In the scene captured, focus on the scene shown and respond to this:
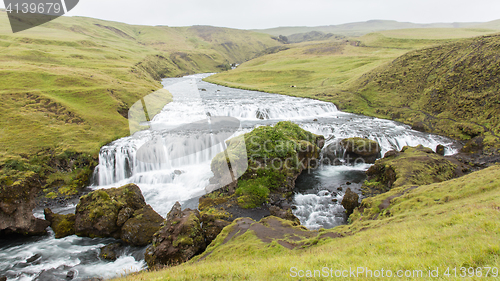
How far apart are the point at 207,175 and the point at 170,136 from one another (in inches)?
354

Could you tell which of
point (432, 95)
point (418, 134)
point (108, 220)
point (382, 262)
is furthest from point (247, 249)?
point (432, 95)

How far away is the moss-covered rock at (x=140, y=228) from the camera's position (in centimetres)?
1455

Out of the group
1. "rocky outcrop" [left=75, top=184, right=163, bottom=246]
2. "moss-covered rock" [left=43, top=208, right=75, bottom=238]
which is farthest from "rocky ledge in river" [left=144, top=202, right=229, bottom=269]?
"moss-covered rock" [left=43, top=208, right=75, bottom=238]

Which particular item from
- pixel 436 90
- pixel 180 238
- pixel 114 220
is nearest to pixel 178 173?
pixel 114 220

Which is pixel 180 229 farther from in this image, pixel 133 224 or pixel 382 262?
pixel 382 262

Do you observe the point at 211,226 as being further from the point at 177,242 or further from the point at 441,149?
the point at 441,149

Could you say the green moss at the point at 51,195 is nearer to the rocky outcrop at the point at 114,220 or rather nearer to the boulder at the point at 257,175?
the rocky outcrop at the point at 114,220

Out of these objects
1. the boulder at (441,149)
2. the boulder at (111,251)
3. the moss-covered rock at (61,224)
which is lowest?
the boulder at (111,251)

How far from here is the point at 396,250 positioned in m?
6.98

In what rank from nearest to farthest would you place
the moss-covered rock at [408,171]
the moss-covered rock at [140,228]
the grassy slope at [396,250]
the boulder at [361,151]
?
the grassy slope at [396,250], the moss-covered rock at [140,228], the moss-covered rock at [408,171], the boulder at [361,151]

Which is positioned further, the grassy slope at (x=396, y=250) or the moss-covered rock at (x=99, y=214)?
the moss-covered rock at (x=99, y=214)

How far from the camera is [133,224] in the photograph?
49.3 ft

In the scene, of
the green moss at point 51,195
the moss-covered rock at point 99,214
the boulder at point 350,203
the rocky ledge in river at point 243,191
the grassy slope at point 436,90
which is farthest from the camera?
the grassy slope at point 436,90

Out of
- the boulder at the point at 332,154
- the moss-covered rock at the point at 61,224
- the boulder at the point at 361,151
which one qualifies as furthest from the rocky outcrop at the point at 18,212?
the boulder at the point at 361,151
